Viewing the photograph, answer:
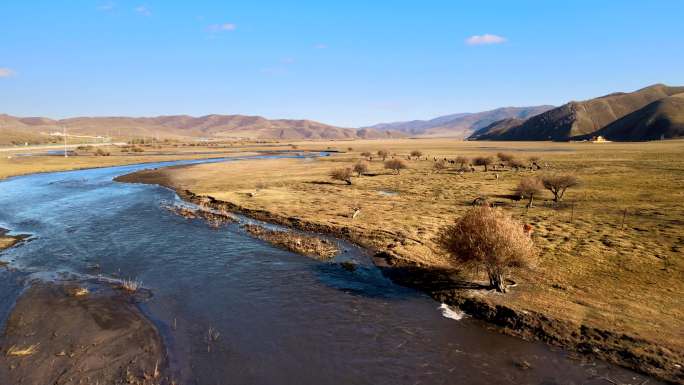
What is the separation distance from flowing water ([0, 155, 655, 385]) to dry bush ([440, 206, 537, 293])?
2582mm

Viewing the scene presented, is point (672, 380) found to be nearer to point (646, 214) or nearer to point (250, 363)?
point (250, 363)

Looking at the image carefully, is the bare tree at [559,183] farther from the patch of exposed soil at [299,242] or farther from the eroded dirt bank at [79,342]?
the eroded dirt bank at [79,342]

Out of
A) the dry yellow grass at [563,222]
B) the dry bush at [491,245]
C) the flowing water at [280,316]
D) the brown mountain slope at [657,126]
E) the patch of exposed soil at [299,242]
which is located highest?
the brown mountain slope at [657,126]

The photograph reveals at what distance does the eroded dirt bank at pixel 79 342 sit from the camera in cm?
1177

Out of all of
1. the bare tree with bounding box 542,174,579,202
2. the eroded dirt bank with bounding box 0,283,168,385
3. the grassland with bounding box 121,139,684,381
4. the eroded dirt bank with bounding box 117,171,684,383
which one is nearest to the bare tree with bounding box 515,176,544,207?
the bare tree with bounding box 542,174,579,202

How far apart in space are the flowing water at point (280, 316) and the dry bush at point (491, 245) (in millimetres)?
2582

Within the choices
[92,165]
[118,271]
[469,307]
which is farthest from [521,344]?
[92,165]

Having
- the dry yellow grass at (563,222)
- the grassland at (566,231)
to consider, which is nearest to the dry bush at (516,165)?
the dry yellow grass at (563,222)

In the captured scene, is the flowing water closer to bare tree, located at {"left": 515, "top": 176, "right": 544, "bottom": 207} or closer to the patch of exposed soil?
the patch of exposed soil

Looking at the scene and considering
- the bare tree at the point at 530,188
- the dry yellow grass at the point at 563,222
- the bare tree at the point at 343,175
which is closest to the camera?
the dry yellow grass at the point at 563,222

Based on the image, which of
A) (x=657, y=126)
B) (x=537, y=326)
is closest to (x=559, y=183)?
(x=537, y=326)

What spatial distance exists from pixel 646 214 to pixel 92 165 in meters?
91.6

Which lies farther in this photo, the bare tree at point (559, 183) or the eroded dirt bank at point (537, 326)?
the bare tree at point (559, 183)

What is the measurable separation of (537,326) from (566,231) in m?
13.8
